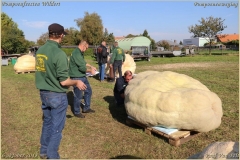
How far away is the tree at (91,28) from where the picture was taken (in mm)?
47125

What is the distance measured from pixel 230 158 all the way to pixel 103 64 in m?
8.88

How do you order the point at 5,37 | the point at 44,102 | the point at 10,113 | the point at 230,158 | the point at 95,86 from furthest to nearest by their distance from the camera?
the point at 5,37
the point at 95,86
the point at 10,113
the point at 44,102
the point at 230,158

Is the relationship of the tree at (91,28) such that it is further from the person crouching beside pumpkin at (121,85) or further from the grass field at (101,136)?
the person crouching beside pumpkin at (121,85)

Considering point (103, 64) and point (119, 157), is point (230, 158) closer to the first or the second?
point (119, 157)

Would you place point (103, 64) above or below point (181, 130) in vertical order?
above

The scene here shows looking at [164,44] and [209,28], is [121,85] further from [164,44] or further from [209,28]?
[164,44]

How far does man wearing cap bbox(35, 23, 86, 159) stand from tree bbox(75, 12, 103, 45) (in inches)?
1746

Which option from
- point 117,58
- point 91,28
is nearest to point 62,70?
point 117,58

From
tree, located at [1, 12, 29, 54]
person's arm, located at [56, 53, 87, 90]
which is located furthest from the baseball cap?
tree, located at [1, 12, 29, 54]

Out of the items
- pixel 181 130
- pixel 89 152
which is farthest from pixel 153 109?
pixel 89 152

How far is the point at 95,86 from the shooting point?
9836mm

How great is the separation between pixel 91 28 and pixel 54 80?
149 feet

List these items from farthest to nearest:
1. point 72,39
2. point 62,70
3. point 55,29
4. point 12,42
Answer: point 72,39 → point 12,42 → point 55,29 → point 62,70

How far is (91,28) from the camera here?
4731cm
